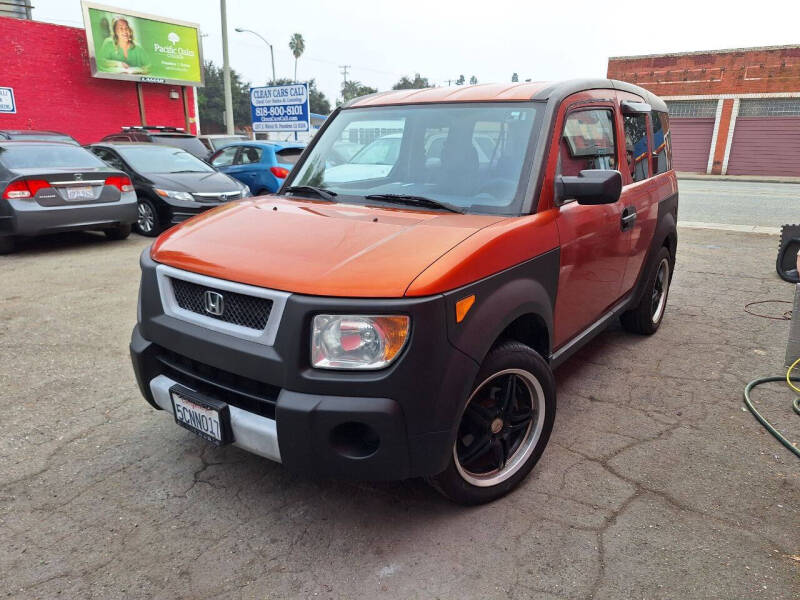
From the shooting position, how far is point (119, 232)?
883 centimetres

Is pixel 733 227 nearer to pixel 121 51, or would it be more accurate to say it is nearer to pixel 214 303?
pixel 214 303

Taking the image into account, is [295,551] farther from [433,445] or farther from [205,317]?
[205,317]

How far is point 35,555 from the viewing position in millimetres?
2348

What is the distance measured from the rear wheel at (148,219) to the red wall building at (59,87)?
12.4 m

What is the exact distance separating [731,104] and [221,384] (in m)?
34.9

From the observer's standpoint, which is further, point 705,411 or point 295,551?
point 705,411

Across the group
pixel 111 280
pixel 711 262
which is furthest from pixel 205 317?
pixel 711 262

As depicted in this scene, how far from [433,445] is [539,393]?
809 millimetres

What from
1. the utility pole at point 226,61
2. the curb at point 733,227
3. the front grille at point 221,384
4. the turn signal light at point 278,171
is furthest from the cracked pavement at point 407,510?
the utility pole at point 226,61

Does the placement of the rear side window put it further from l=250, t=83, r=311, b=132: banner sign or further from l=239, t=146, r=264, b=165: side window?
l=250, t=83, r=311, b=132: banner sign

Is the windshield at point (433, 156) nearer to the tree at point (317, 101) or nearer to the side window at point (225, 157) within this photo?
the side window at point (225, 157)

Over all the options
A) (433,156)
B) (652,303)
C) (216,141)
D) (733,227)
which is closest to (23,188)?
(433,156)

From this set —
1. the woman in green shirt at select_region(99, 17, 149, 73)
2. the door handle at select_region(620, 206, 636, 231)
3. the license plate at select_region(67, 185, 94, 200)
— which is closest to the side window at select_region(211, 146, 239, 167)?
the license plate at select_region(67, 185, 94, 200)

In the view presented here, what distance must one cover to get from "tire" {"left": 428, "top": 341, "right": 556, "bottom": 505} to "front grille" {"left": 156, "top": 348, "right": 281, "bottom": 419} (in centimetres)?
78
